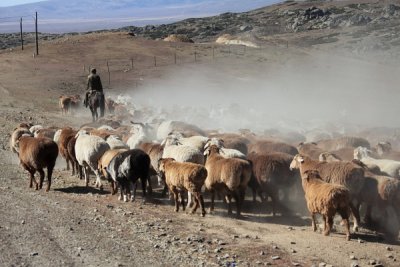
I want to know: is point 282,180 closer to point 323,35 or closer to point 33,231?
point 33,231

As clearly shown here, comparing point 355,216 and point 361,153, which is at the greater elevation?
point 361,153

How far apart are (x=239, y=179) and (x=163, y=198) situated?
7.62ft

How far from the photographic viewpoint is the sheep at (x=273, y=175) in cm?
1136

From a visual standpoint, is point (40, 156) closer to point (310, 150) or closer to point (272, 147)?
point (272, 147)

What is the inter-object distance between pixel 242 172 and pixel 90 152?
3.98m

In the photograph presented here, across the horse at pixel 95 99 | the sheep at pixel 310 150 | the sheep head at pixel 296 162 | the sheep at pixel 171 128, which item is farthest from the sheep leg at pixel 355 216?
the horse at pixel 95 99

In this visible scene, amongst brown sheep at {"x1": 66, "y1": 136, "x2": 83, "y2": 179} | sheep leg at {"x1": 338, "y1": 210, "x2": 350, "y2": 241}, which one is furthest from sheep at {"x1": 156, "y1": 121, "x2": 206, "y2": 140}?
sheep leg at {"x1": 338, "y1": 210, "x2": 350, "y2": 241}

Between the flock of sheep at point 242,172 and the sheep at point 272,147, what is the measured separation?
0.08ft

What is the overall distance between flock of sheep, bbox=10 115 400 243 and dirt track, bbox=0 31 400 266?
389 millimetres

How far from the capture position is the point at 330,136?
61.9 ft

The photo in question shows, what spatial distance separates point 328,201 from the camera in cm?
929

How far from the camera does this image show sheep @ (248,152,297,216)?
447 inches

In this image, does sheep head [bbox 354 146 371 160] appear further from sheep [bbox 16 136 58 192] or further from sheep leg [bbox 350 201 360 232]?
sheep [bbox 16 136 58 192]

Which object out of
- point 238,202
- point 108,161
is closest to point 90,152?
point 108,161
